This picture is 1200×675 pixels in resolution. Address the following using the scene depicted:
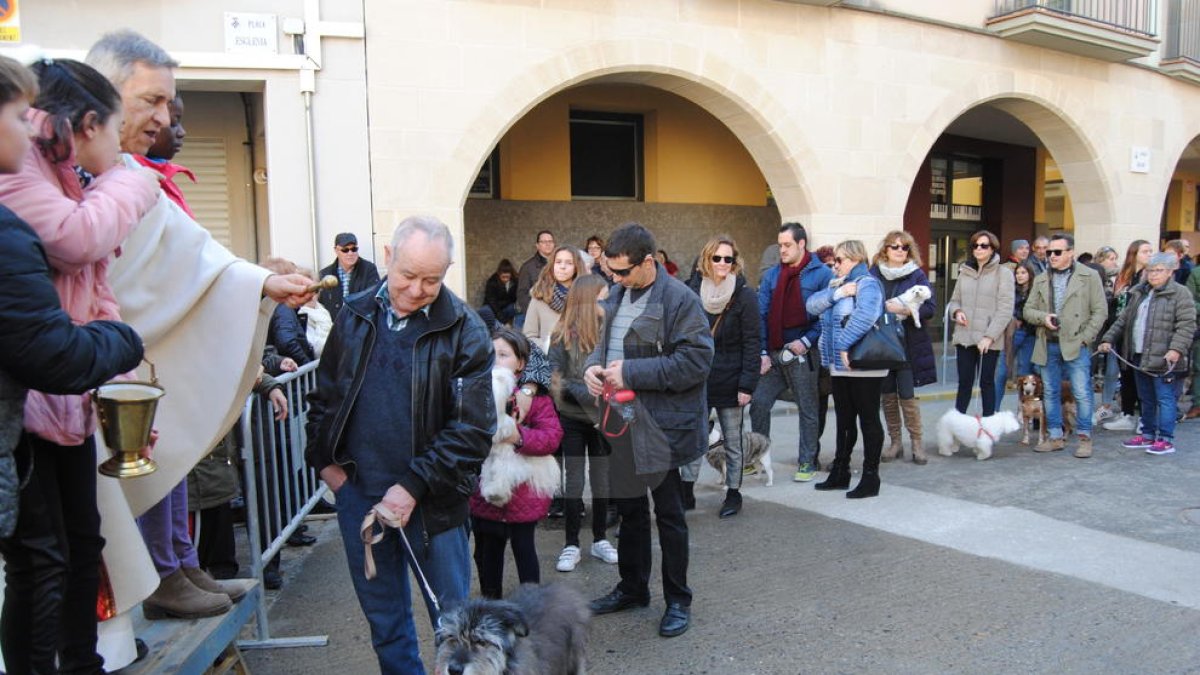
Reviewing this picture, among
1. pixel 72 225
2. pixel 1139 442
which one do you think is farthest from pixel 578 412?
pixel 1139 442

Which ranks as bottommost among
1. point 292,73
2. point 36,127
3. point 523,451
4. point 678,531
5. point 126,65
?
point 678,531

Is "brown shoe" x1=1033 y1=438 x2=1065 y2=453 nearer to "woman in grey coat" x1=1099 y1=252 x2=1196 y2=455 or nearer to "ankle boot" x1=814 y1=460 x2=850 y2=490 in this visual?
"woman in grey coat" x1=1099 y1=252 x2=1196 y2=455

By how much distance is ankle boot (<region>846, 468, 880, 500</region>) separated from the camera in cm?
643

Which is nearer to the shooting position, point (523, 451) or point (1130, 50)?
point (523, 451)

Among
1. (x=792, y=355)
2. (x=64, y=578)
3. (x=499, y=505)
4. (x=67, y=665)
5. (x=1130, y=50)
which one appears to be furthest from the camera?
(x=1130, y=50)

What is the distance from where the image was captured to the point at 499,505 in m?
4.10

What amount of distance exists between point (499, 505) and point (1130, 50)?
13.7 meters

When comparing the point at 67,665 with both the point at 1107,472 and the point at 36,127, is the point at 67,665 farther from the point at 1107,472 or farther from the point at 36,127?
the point at 1107,472

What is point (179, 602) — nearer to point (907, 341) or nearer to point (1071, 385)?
point (907, 341)

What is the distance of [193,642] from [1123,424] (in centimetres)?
969

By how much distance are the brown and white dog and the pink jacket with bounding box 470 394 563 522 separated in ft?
19.2

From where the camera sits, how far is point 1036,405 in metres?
8.24

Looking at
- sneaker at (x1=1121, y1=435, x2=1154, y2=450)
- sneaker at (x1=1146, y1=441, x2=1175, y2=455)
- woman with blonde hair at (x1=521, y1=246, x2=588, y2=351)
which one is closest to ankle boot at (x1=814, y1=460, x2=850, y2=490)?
woman with blonde hair at (x1=521, y1=246, x2=588, y2=351)

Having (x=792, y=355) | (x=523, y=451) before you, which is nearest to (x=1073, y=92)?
(x=792, y=355)
